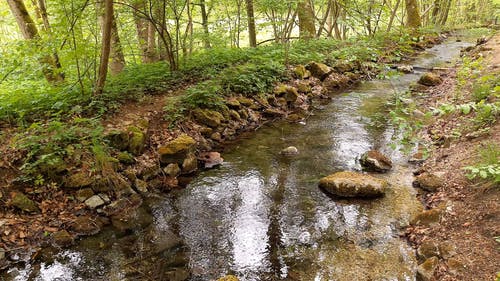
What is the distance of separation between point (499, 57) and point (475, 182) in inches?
364

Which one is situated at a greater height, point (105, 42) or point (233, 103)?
point (105, 42)

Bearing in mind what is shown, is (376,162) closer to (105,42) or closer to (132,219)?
(132,219)

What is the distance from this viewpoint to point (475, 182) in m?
4.57

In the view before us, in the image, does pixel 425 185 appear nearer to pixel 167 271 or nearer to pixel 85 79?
pixel 167 271

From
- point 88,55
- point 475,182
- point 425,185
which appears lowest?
point 425,185

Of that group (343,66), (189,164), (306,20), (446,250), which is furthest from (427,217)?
(306,20)

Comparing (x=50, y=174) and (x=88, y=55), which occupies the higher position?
(x=88, y=55)

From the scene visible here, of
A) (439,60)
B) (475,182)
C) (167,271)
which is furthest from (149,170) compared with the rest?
(439,60)

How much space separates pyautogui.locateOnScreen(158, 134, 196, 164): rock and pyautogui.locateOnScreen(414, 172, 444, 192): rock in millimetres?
4623

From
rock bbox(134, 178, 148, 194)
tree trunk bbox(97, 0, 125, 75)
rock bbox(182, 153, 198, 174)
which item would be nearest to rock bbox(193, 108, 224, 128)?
rock bbox(182, 153, 198, 174)

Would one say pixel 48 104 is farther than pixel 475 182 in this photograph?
Yes

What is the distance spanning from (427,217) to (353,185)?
1.33 meters

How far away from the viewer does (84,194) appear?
5.46 meters

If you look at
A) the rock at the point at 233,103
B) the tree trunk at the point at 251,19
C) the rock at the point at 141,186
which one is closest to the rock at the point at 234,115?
the rock at the point at 233,103
